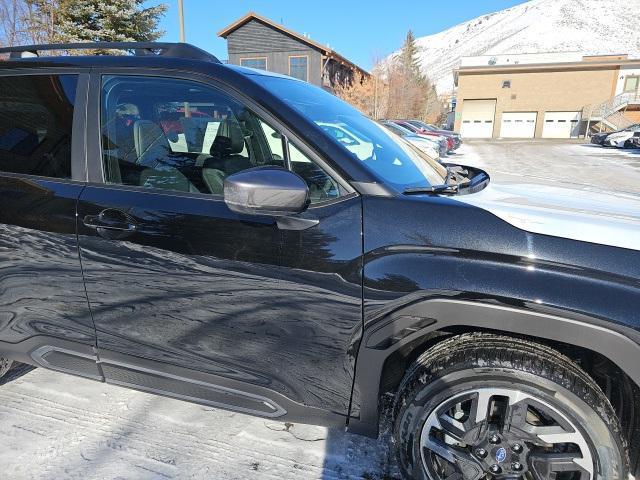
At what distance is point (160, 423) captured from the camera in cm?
244

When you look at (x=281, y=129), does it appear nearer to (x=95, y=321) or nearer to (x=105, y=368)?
(x=95, y=321)

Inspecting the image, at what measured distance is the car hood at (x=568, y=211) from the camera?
158cm

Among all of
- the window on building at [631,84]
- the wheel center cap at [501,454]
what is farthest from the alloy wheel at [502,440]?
the window on building at [631,84]

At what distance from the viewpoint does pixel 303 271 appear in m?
1.76

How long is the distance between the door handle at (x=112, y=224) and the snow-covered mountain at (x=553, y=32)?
131212 millimetres

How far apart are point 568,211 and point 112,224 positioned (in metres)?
1.93

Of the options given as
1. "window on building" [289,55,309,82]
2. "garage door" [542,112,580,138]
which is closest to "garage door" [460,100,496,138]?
"garage door" [542,112,580,138]

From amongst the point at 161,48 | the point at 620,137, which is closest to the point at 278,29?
the point at 620,137

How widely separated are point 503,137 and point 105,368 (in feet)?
134

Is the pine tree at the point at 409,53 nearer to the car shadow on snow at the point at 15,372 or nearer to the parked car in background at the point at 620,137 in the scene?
the parked car in background at the point at 620,137

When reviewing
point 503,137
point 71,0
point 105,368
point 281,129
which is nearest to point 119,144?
point 281,129

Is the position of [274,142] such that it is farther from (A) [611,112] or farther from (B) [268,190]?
(A) [611,112]

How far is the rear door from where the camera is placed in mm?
2078

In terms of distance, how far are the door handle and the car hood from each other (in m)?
1.41
